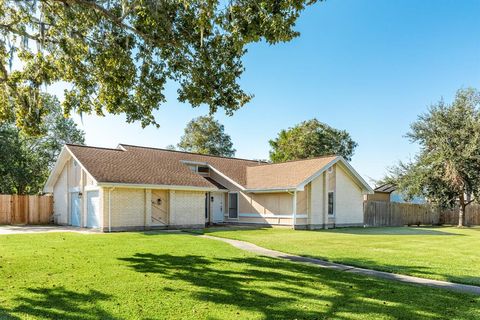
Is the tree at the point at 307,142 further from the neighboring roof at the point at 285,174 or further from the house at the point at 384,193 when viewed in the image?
the neighboring roof at the point at 285,174

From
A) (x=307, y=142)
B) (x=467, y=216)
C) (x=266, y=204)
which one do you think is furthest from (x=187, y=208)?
(x=467, y=216)

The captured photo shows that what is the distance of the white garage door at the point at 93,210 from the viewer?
66.8 feet

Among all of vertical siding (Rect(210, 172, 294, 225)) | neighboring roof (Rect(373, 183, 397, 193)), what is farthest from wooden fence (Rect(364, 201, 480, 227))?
vertical siding (Rect(210, 172, 294, 225))

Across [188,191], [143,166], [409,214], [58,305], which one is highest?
[143,166]

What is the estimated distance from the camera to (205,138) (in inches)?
2029

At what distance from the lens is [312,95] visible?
86.9 feet

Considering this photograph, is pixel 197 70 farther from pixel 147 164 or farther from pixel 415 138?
pixel 415 138

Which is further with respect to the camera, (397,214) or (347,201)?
(397,214)

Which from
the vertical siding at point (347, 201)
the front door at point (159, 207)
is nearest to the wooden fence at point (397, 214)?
the vertical siding at point (347, 201)

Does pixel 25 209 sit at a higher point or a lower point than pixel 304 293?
lower

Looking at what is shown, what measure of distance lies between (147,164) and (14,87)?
10.5m

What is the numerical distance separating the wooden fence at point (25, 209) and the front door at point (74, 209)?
313 cm

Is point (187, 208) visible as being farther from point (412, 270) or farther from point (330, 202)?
point (412, 270)

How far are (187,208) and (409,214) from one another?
1919 centimetres
